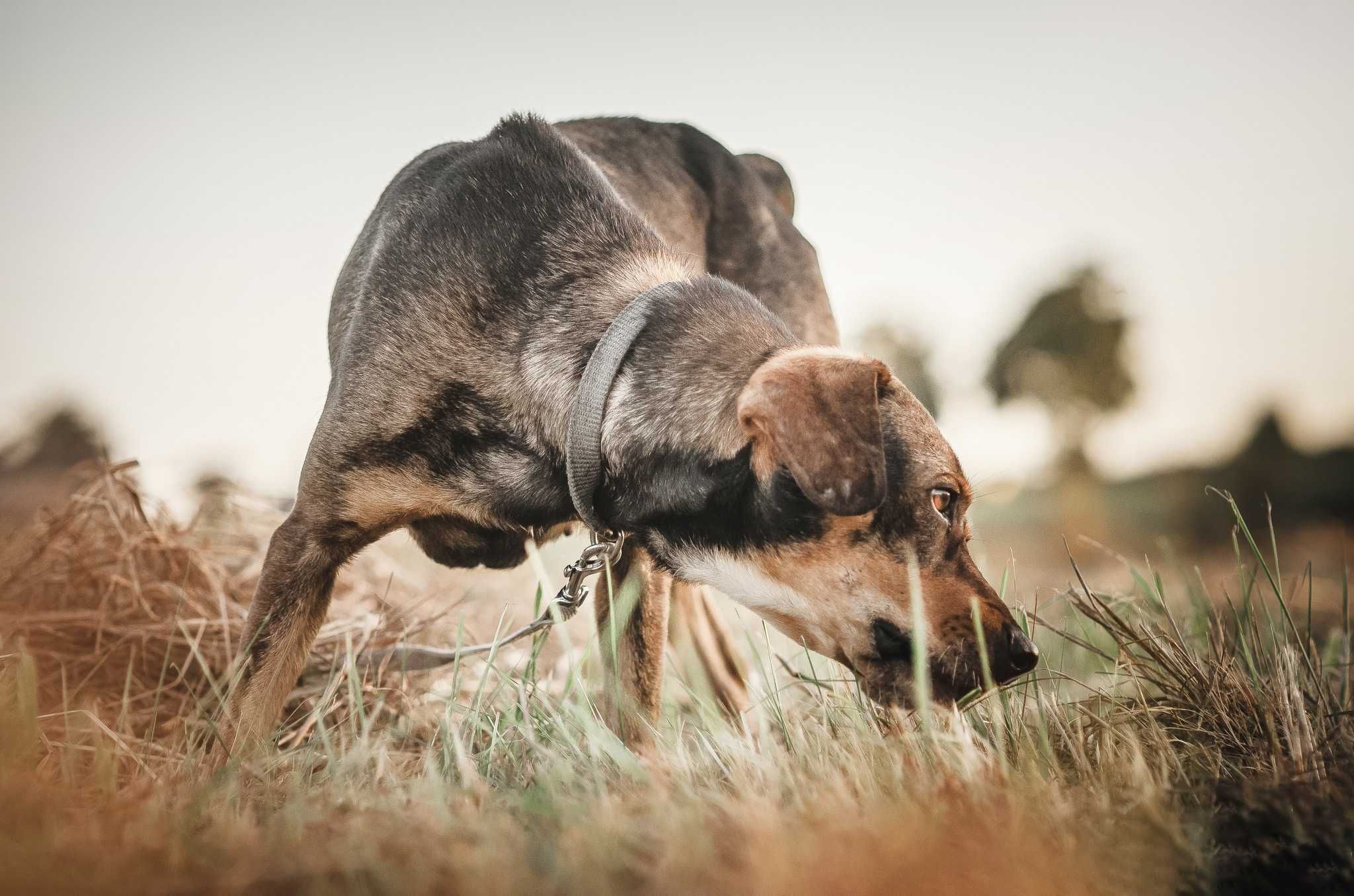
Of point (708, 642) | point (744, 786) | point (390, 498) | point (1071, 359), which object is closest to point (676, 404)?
point (390, 498)

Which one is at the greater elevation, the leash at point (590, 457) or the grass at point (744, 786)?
the leash at point (590, 457)

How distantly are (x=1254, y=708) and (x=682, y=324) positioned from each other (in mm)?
1874

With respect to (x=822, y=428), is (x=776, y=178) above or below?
above

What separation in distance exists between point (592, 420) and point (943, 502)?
1.07 metres

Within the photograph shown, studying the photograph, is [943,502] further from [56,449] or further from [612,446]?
[56,449]

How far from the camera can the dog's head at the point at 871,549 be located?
2.21 metres

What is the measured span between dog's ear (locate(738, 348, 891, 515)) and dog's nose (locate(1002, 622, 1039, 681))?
618mm

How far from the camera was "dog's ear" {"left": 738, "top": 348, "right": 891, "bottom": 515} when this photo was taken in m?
2.03

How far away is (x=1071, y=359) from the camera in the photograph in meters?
25.6

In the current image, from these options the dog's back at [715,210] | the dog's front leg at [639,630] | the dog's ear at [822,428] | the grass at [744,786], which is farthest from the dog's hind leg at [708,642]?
the dog's ear at [822,428]

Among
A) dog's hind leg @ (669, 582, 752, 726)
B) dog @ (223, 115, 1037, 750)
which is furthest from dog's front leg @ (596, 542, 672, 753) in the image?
dog's hind leg @ (669, 582, 752, 726)

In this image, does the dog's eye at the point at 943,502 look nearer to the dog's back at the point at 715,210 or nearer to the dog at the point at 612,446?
the dog at the point at 612,446

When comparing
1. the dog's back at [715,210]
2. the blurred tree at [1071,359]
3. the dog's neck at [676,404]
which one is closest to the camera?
the dog's neck at [676,404]

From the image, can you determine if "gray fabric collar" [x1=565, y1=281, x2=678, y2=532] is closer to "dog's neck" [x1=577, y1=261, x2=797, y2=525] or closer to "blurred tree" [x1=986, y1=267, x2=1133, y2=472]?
"dog's neck" [x1=577, y1=261, x2=797, y2=525]
